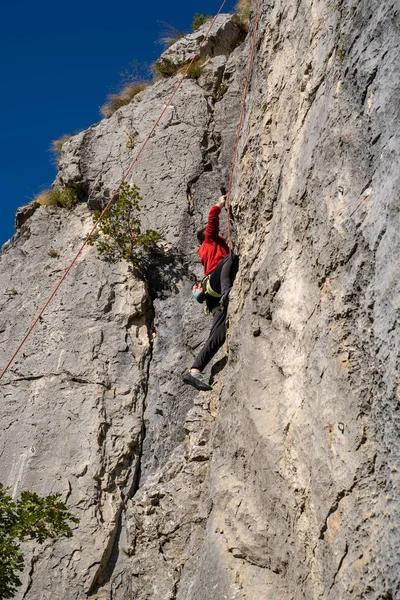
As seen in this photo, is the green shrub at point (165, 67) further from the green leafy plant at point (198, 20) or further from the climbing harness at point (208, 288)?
the climbing harness at point (208, 288)

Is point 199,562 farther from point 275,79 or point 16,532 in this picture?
point 275,79

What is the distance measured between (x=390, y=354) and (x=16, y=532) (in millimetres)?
3604

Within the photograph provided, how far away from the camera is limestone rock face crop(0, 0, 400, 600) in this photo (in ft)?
12.8

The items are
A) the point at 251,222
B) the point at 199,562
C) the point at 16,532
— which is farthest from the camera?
the point at 251,222

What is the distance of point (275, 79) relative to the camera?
7.16 m

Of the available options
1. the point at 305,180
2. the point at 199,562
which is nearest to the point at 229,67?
the point at 305,180

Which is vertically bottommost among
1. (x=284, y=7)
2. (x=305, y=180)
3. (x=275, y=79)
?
(x=305, y=180)

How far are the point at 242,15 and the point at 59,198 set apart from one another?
5.49 metres

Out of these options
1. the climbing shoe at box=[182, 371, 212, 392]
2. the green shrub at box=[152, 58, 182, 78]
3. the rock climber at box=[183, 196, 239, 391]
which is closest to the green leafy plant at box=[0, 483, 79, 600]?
the climbing shoe at box=[182, 371, 212, 392]

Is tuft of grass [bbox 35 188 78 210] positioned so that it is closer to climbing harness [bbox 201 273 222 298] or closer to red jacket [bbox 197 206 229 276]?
red jacket [bbox 197 206 229 276]

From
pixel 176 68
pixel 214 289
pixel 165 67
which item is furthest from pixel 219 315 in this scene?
pixel 165 67

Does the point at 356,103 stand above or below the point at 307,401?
above

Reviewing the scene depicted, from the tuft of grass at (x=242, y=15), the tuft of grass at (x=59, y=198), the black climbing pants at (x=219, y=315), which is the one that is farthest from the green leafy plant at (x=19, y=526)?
the tuft of grass at (x=242, y=15)

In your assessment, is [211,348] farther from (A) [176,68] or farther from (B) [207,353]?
(A) [176,68]
